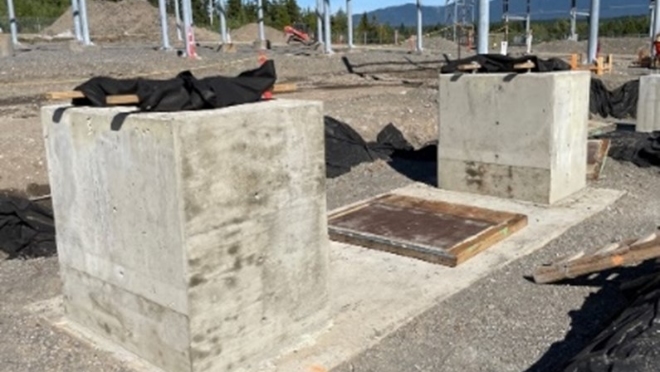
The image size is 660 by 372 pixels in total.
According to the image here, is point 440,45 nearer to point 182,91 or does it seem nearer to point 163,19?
point 163,19

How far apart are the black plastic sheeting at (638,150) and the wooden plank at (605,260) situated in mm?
6016

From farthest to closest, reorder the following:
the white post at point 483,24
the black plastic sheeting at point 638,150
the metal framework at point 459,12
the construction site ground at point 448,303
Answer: the metal framework at point 459,12 < the white post at point 483,24 < the black plastic sheeting at point 638,150 < the construction site ground at point 448,303

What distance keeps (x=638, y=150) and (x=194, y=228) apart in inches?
394

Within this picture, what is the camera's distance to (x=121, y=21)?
62.4m

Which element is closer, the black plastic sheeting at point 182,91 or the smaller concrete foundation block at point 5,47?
the black plastic sheeting at point 182,91

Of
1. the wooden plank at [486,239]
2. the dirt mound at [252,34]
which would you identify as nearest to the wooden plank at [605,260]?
the wooden plank at [486,239]

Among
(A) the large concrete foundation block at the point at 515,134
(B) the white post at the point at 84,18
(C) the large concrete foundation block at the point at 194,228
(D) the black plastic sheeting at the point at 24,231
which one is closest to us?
(C) the large concrete foundation block at the point at 194,228

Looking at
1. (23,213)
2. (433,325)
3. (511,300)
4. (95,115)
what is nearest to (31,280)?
(23,213)

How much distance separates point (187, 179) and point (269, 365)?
1642mm

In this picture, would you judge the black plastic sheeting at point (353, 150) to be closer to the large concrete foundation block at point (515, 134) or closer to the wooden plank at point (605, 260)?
the large concrete foundation block at point (515, 134)

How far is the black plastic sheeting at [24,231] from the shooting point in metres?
8.23

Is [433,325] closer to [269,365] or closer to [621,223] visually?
[269,365]

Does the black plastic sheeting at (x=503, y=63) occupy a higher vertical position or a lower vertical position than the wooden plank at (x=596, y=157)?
higher

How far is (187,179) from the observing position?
4.31 meters
